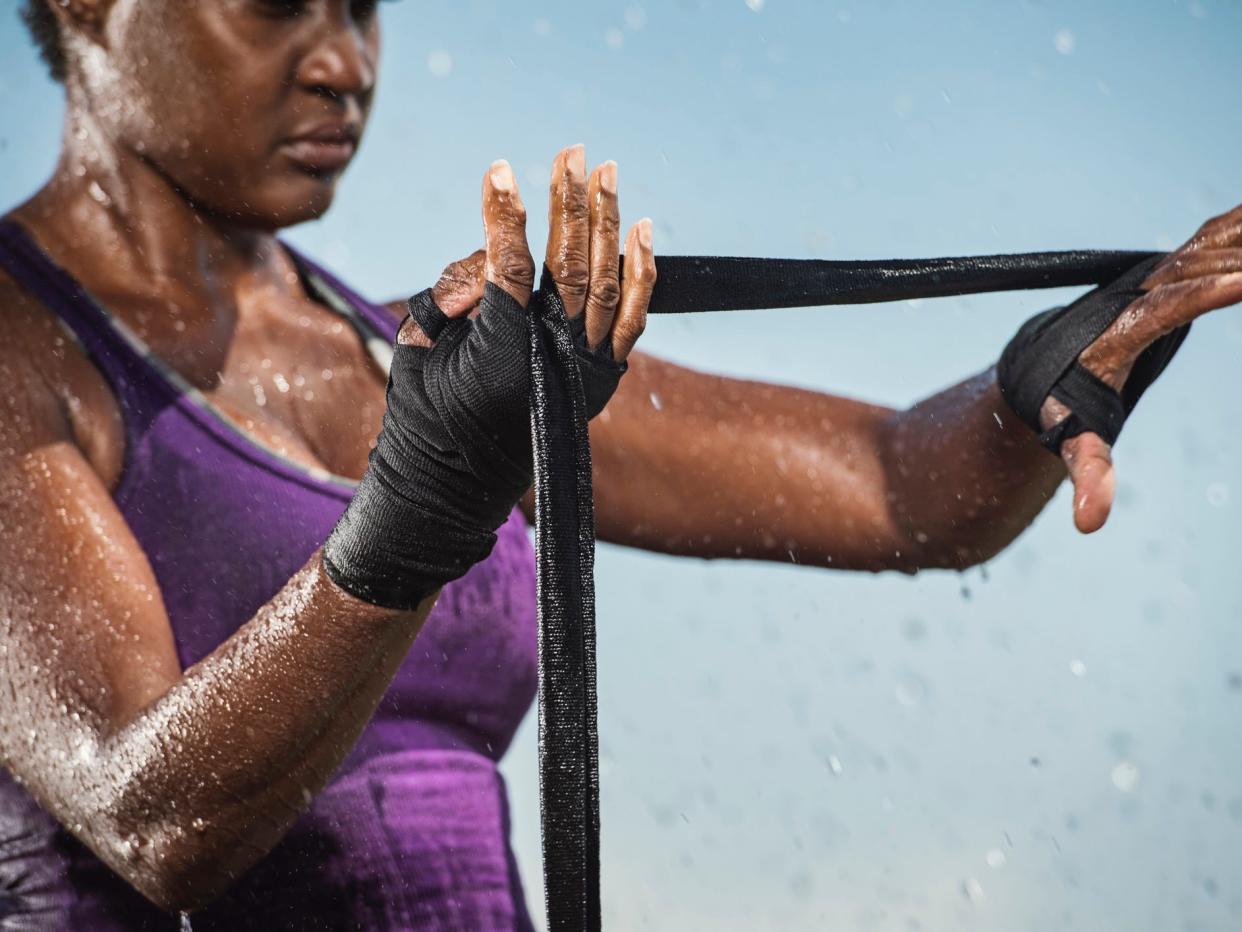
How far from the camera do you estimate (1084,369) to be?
1.57 metres

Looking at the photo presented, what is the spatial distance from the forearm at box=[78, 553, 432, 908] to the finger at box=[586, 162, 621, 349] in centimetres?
27

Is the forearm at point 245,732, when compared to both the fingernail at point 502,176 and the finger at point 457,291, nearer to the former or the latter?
the finger at point 457,291

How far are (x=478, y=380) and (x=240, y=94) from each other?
2.41 ft

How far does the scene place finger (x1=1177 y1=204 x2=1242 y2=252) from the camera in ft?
4.78

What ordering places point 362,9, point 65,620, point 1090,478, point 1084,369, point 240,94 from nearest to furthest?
point 65,620 → point 1090,478 → point 1084,369 → point 240,94 → point 362,9

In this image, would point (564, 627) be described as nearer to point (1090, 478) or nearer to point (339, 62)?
point (1090, 478)

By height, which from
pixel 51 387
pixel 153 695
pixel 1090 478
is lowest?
pixel 153 695

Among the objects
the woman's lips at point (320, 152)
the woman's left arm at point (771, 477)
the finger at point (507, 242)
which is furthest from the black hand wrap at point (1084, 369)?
the woman's lips at point (320, 152)

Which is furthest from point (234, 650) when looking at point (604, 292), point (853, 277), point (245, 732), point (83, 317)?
point (853, 277)

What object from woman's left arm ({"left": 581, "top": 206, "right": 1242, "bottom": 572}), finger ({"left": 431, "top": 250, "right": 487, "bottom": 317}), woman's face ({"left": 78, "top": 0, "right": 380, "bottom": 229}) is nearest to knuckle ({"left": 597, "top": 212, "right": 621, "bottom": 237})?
finger ({"left": 431, "top": 250, "right": 487, "bottom": 317})

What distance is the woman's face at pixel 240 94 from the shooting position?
5.46ft

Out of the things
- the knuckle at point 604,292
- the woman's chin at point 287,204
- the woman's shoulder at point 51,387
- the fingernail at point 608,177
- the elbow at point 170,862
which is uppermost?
the fingernail at point 608,177

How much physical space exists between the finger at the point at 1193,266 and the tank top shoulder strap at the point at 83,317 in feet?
3.41

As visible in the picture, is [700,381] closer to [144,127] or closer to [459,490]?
[144,127]
